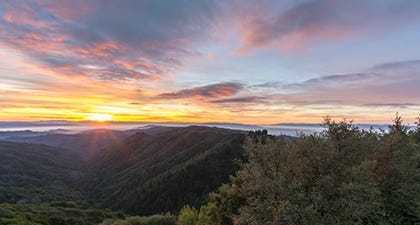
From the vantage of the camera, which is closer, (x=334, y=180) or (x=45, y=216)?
(x=334, y=180)

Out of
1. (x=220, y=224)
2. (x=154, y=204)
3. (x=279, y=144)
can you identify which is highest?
(x=279, y=144)

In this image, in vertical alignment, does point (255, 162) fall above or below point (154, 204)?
above

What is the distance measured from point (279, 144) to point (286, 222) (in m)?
9.83

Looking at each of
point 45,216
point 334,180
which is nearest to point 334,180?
point 334,180

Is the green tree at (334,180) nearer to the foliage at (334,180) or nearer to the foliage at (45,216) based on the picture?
the foliage at (334,180)

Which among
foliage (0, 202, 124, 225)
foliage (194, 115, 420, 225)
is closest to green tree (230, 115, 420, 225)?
foliage (194, 115, 420, 225)

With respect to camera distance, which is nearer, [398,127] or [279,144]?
[279,144]

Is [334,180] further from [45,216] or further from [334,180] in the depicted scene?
[45,216]

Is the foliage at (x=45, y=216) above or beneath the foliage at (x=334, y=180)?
beneath

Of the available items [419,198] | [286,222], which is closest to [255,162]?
[286,222]

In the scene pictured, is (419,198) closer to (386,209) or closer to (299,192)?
(386,209)

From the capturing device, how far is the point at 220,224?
43406 millimetres

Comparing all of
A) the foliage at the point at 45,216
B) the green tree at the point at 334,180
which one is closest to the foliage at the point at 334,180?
the green tree at the point at 334,180

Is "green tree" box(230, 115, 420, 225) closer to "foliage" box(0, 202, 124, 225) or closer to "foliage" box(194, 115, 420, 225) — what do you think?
"foliage" box(194, 115, 420, 225)
